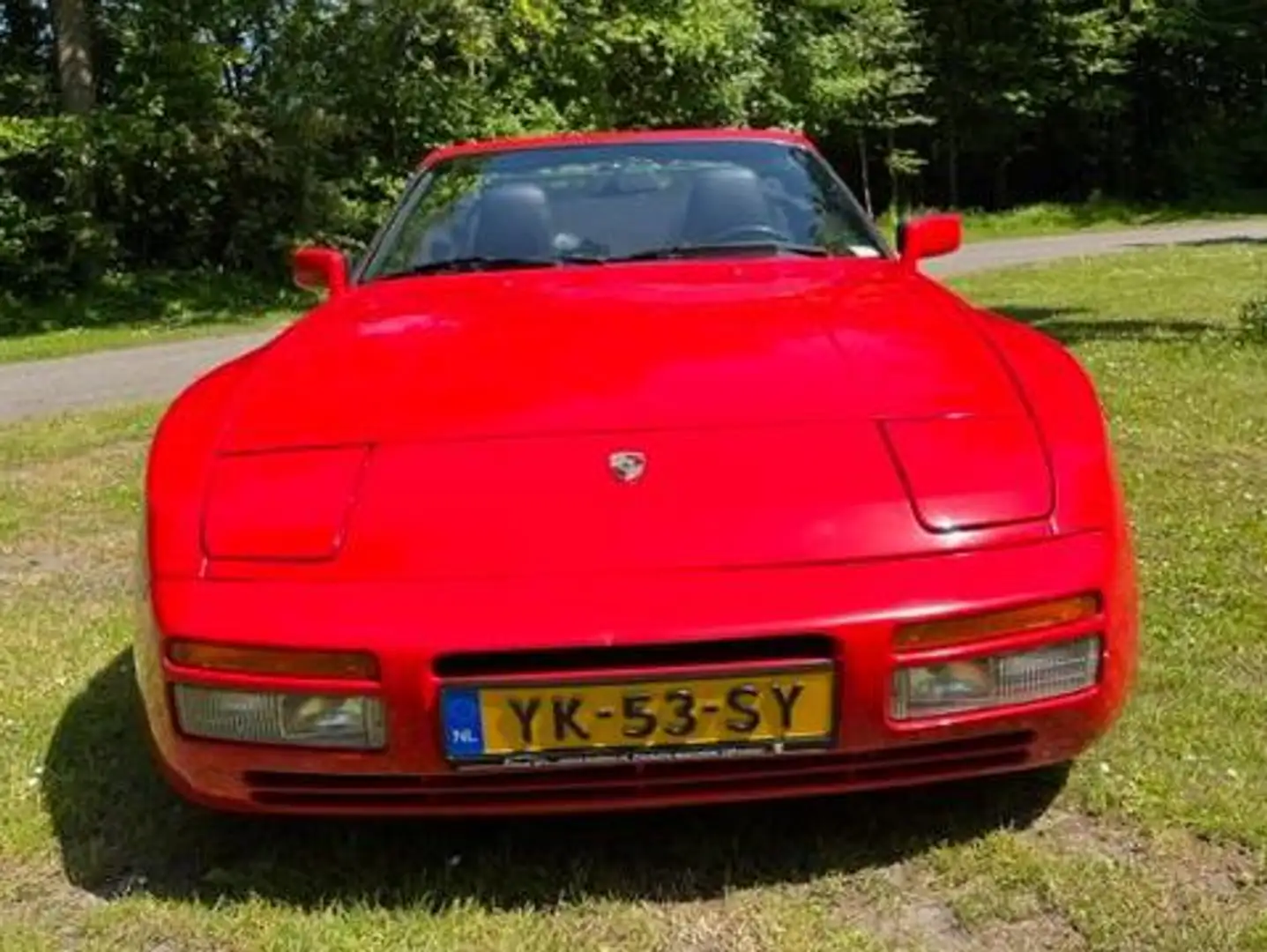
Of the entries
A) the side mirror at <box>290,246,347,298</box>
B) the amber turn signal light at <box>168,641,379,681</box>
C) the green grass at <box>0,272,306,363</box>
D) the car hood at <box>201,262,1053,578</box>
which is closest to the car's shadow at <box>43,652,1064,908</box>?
the amber turn signal light at <box>168,641,379,681</box>

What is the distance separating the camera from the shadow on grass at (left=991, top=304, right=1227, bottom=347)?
28.1 feet

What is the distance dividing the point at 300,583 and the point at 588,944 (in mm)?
716

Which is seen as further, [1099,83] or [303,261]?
[1099,83]

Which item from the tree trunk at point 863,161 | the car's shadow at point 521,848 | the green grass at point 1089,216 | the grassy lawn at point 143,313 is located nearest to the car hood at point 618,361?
the car's shadow at point 521,848

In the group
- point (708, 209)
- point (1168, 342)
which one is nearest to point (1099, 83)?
point (1168, 342)

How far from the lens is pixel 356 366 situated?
113 inches

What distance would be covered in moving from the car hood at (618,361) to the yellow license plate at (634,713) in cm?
53

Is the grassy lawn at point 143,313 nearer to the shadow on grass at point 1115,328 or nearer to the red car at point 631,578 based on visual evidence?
the shadow on grass at point 1115,328

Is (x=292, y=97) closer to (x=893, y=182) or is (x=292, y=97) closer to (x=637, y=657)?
(x=637, y=657)

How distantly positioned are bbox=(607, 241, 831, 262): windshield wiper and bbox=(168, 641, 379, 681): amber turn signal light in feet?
5.25

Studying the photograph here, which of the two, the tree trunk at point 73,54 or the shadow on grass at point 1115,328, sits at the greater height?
the tree trunk at point 73,54

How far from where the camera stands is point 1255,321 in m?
7.99

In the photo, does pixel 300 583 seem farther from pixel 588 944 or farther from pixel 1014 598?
pixel 1014 598

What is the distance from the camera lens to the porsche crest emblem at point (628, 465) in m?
2.41
